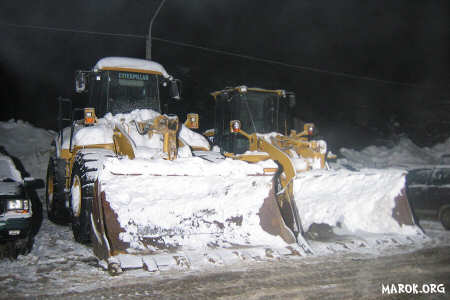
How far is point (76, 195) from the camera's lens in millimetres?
6730

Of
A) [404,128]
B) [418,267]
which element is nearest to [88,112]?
[418,267]

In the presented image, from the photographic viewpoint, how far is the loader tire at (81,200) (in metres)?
5.89

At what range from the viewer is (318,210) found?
24.0 feet

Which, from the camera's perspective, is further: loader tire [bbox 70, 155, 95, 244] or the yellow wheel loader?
loader tire [bbox 70, 155, 95, 244]

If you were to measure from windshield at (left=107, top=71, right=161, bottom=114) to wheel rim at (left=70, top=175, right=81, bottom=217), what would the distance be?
2040 mm

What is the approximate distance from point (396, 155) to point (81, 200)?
20409 millimetres

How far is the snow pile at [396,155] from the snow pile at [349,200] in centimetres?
1325

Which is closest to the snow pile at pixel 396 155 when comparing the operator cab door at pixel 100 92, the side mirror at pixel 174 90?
the side mirror at pixel 174 90

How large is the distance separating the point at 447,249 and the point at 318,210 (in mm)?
2277

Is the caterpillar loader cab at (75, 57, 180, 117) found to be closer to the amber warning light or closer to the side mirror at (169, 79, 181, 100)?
the side mirror at (169, 79, 181, 100)

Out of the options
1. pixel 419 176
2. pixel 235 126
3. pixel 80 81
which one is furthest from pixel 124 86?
pixel 419 176

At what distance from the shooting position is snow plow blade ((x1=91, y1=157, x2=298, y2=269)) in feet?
18.1

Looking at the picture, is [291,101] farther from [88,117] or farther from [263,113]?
[88,117]

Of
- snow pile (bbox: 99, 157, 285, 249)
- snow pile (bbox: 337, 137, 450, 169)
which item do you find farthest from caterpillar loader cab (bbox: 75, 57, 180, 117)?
snow pile (bbox: 337, 137, 450, 169)
